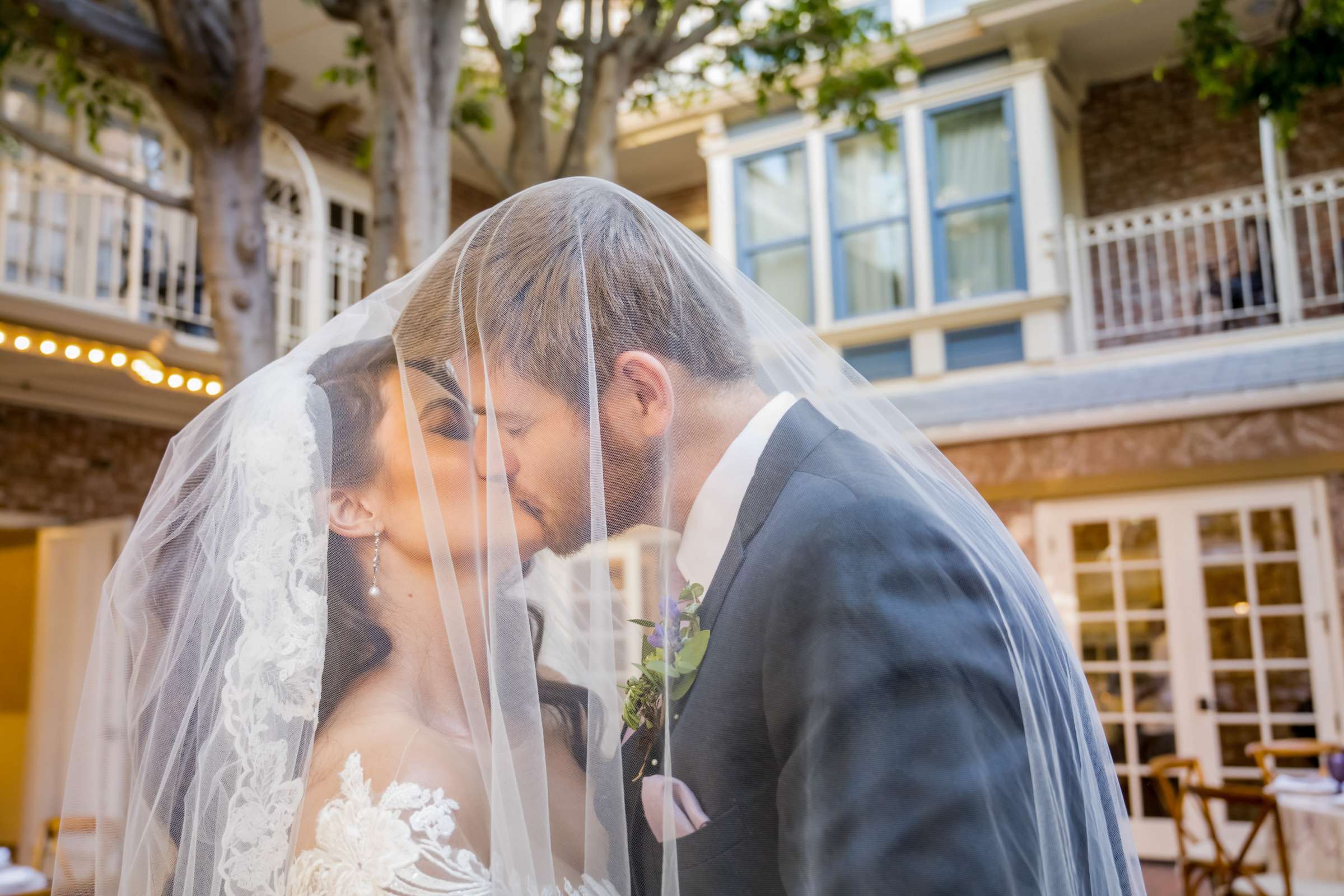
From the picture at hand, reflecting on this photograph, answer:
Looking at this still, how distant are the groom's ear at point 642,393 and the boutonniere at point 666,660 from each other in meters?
0.20

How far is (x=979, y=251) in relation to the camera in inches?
330

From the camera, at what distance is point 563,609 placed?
1641 millimetres

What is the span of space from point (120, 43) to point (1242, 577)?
6.85 m

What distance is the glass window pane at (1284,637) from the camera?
6691 millimetres

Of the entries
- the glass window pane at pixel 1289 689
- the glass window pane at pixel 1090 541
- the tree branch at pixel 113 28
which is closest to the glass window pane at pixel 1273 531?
the glass window pane at pixel 1289 689

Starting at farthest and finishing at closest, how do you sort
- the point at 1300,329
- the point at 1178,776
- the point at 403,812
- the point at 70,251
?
the point at 1300,329 < the point at 1178,776 < the point at 70,251 < the point at 403,812

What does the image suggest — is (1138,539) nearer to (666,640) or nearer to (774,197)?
(774,197)

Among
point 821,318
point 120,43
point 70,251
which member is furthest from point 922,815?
point 821,318

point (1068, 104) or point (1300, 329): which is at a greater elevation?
point (1068, 104)

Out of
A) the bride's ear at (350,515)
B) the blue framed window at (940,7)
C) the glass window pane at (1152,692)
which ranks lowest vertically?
the glass window pane at (1152,692)

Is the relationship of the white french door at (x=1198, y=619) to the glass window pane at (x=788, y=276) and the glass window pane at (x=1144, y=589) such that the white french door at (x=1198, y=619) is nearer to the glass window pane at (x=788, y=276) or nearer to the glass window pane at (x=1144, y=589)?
the glass window pane at (x=1144, y=589)

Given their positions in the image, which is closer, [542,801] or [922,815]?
[922,815]

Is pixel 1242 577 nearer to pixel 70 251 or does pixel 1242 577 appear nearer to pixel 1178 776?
pixel 1178 776

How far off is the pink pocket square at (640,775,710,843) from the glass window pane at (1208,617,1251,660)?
22.4ft
